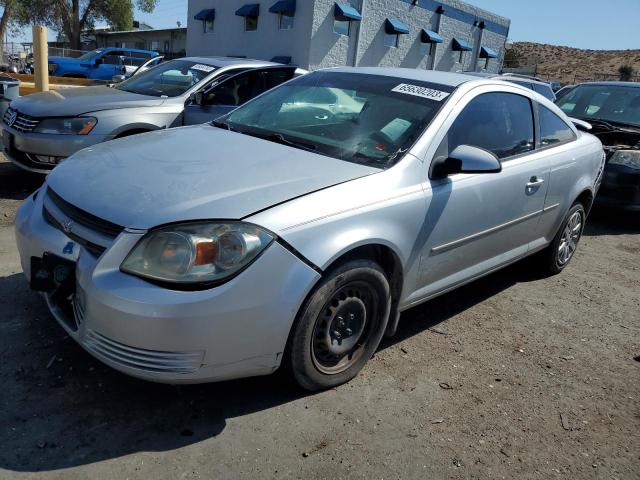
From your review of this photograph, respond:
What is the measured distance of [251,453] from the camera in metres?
2.37

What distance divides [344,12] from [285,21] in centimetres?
285

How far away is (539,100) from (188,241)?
3183mm

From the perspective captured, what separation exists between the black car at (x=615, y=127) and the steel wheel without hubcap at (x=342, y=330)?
16.7 feet

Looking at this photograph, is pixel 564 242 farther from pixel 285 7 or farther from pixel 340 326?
pixel 285 7

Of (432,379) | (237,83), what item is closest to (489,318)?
(432,379)

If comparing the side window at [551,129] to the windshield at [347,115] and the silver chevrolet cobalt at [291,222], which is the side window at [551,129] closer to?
the silver chevrolet cobalt at [291,222]

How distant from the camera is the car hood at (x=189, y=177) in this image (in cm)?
237

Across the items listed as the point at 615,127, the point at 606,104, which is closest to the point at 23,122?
the point at 615,127

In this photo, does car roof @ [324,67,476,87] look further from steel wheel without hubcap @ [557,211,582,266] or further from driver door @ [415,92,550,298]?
steel wheel without hubcap @ [557,211,582,266]

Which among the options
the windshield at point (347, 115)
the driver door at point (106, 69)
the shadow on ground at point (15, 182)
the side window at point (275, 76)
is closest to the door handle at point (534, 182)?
the windshield at point (347, 115)

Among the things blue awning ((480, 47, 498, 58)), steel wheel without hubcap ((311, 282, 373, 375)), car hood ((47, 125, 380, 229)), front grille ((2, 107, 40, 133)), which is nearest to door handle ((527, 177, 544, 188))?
car hood ((47, 125, 380, 229))

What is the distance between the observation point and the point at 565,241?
4840mm

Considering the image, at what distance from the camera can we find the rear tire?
465 centimetres

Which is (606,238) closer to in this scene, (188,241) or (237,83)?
(237,83)
